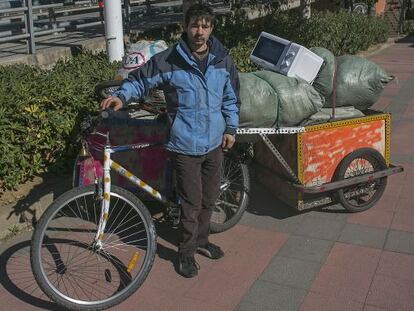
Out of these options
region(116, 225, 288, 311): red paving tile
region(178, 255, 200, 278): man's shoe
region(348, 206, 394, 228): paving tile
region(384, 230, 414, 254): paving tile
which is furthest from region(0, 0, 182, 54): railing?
region(384, 230, 414, 254): paving tile

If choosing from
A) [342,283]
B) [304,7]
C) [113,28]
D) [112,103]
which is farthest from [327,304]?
[304,7]

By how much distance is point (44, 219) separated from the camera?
3.05m

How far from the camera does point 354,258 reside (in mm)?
3746

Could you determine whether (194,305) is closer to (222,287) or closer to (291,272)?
(222,287)

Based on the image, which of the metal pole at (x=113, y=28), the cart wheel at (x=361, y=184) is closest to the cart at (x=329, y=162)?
the cart wheel at (x=361, y=184)

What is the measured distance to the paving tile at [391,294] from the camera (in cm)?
317

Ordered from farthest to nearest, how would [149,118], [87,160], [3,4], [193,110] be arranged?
[3,4] → [149,118] → [87,160] → [193,110]

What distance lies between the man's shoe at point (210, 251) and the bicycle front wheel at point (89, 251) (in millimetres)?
417

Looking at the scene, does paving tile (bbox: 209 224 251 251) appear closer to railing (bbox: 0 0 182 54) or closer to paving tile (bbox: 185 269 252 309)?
paving tile (bbox: 185 269 252 309)

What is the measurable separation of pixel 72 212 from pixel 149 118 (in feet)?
3.58

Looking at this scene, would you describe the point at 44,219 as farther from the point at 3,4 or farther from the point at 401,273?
the point at 3,4

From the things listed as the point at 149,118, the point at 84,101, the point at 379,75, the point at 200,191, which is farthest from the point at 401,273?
the point at 84,101

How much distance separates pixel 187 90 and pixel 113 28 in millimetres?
2852

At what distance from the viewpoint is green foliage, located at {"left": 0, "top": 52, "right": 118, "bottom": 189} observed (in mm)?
4254
